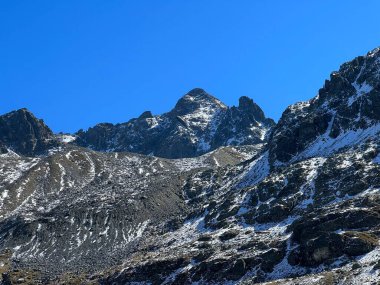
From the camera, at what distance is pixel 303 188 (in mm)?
177625

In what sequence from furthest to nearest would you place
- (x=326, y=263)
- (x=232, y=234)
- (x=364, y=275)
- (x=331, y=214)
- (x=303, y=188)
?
1. (x=303, y=188)
2. (x=232, y=234)
3. (x=331, y=214)
4. (x=326, y=263)
5. (x=364, y=275)

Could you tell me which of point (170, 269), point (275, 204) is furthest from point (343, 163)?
point (170, 269)

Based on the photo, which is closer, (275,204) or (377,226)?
(377,226)

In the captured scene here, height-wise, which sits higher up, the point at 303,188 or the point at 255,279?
the point at 303,188

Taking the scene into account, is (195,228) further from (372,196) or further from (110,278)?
(372,196)

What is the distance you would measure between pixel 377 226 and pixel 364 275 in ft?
94.3

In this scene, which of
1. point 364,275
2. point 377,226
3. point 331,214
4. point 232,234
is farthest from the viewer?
point 232,234

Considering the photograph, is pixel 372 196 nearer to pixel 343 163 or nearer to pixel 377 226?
pixel 377 226

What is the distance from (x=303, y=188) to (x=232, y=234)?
103 ft

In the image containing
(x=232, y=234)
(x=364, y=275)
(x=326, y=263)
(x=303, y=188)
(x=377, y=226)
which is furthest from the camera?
(x=303, y=188)

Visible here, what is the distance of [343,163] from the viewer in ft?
604

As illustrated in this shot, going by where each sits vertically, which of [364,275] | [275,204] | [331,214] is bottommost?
[364,275]

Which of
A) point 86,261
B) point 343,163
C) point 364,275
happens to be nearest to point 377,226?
point 364,275

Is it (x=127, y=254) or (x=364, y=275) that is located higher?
(x=127, y=254)
